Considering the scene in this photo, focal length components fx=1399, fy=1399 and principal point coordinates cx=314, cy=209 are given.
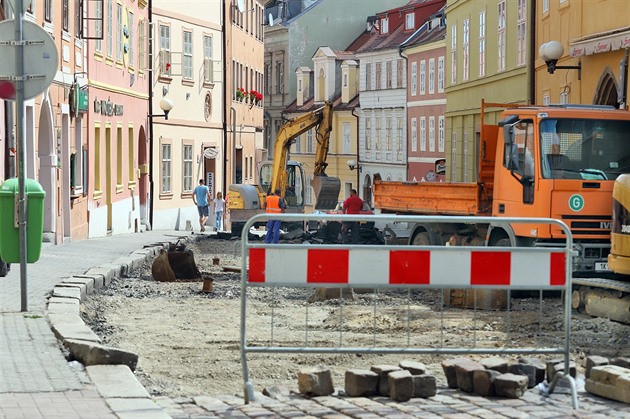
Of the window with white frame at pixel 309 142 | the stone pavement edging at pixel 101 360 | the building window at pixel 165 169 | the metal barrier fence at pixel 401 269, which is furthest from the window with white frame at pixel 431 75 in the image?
the metal barrier fence at pixel 401 269

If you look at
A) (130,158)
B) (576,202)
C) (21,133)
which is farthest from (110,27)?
(21,133)

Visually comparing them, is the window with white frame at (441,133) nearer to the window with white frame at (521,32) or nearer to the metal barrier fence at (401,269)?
the window with white frame at (521,32)

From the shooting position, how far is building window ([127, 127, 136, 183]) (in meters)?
39.7

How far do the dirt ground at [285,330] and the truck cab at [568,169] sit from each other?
1702 millimetres

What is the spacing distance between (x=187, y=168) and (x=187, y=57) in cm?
386

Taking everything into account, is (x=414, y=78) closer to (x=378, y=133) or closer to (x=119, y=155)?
(x=378, y=133)

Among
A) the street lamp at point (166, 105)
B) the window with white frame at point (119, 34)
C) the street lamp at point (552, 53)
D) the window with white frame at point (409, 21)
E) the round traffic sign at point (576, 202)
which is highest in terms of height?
the window with white frame at point (409, 21)

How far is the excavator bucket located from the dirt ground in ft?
65.4

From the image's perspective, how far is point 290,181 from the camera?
42562 millimetres

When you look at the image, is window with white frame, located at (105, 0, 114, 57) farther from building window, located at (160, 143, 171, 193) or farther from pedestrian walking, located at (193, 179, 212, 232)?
building window, located at (160, 143, 171, 193)

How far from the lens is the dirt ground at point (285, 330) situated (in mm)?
10914

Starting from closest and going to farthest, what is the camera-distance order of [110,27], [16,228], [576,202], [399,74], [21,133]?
[21,133] → [16,228] → [576,202] → [110,27] → [399,74]

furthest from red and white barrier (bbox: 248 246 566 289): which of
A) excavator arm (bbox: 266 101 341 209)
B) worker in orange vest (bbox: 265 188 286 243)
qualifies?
excavator arm (bbox: 266 101 341 209)

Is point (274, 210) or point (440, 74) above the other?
point (440, 74)
